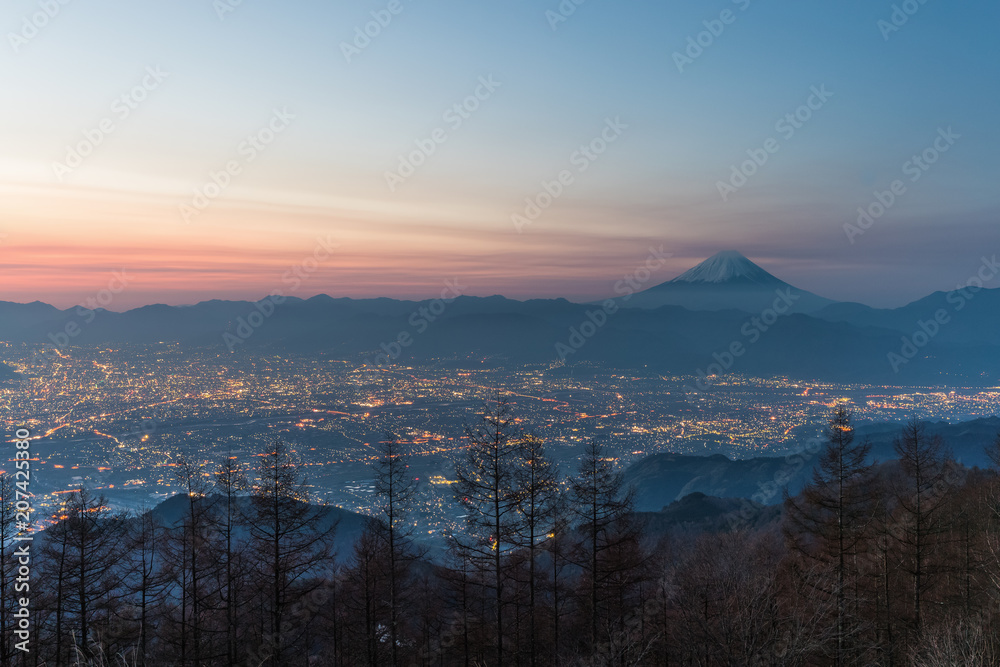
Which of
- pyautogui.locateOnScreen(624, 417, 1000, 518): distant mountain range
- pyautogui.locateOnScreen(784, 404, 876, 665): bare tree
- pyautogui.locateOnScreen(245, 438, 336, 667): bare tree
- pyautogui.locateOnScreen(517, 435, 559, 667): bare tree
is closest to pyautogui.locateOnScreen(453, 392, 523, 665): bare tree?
pyautogui.locateOnScreen(517, 435, 559, 667): bare tree

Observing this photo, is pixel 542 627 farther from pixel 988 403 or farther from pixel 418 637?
pixel 988 403

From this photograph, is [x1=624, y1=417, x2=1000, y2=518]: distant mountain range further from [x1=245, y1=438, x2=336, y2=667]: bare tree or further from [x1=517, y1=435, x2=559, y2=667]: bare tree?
[x1=245, y1=438, x2=336, y2=667]: bare tree

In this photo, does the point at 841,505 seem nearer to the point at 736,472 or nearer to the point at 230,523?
the point at 230,523

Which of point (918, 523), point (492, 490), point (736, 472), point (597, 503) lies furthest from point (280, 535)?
point (736, 472)

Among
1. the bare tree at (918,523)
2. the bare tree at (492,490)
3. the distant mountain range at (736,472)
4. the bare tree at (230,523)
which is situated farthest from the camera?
the distant mountain range at (736,472)

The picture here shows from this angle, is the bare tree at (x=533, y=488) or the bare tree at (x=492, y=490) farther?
the bare tree at (x=533, y=488)

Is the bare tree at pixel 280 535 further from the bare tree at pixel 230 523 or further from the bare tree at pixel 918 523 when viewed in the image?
the bare tree at pixel 918 523

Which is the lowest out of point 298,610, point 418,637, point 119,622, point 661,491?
point 661,491

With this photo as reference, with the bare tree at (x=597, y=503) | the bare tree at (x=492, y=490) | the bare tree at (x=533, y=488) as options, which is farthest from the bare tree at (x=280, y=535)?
the bare tree at (x=597, y=503)

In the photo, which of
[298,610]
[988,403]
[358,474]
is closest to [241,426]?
[358,474]

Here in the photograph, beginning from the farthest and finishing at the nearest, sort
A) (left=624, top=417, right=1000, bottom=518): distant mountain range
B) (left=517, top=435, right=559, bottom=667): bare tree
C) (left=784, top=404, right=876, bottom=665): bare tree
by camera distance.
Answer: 1. (left=624, top=417, right=1000, bottom=518): distant mountain range
2. (left=784, top=404, right=876, bottom=665): bare tree
3. (left=517, top=435, right=559, bottom=667): bare tree

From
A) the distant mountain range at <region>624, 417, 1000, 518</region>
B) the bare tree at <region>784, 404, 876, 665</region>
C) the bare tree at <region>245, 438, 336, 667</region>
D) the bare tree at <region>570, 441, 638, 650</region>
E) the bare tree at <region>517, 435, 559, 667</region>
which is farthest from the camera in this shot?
the distant mountain range at <region>624, 417, 1000, 518</region>
